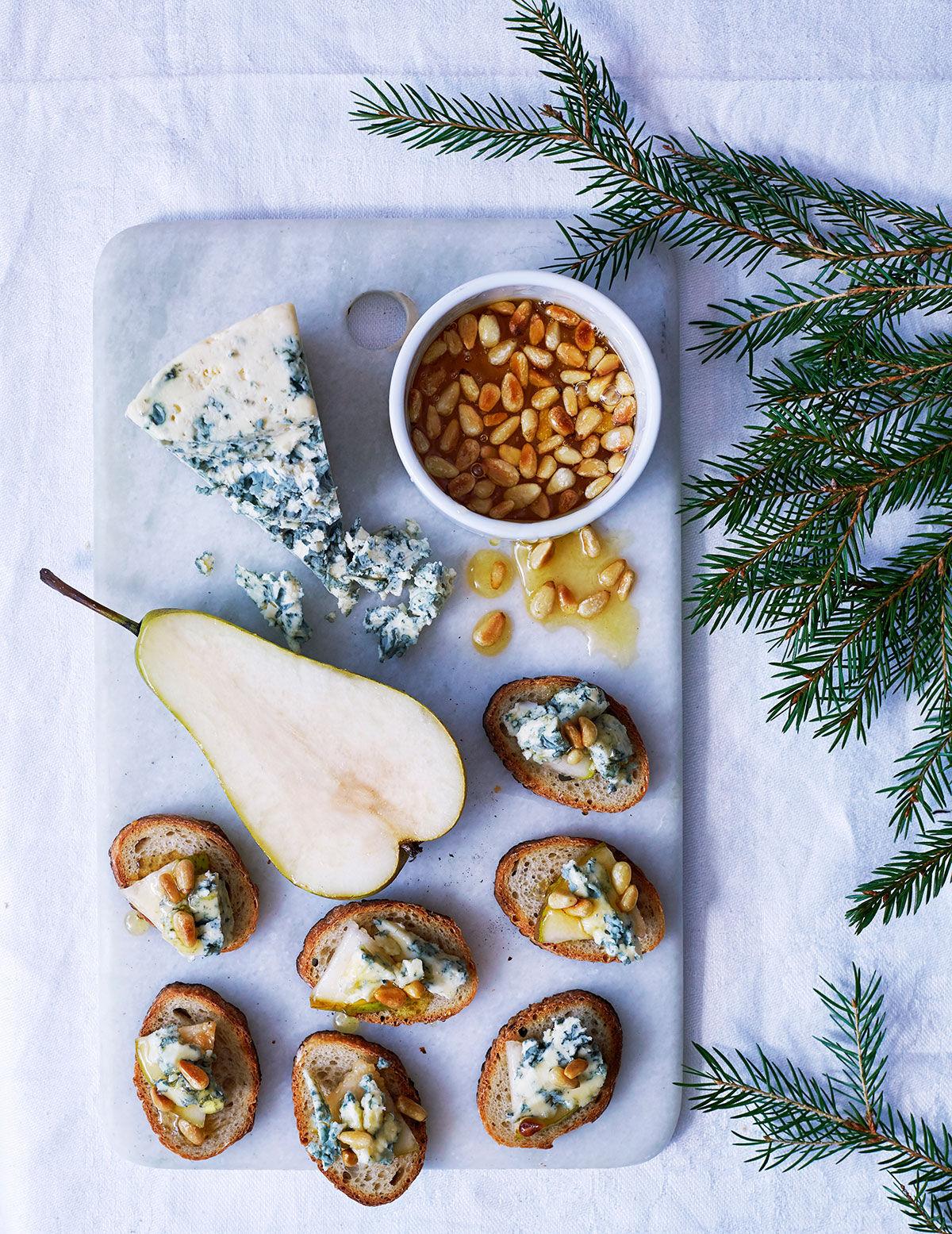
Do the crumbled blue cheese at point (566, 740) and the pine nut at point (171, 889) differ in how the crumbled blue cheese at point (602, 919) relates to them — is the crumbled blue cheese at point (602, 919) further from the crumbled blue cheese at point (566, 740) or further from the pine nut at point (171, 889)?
the pine nut at point (171, 889)

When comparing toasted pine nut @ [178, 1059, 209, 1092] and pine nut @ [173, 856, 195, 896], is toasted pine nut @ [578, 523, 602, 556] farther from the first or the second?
toasted pine nut @ [178, 1059, 209, 1092]

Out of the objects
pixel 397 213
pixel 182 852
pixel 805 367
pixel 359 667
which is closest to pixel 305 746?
pixel 359 667

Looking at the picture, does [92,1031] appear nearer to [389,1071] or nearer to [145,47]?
[389,1071]

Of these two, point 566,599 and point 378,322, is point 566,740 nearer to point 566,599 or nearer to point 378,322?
point 566,599

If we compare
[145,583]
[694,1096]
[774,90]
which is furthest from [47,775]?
[774,90]

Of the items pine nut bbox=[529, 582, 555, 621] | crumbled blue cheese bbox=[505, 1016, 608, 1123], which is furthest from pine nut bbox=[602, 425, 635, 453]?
crumbled blue cheese bbox=[505, 1016, 608, 1123]

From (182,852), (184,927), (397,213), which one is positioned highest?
(397,213)
